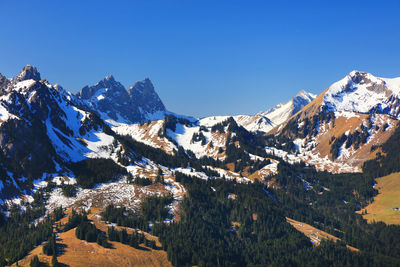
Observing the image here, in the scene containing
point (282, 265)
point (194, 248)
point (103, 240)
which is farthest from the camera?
point (282, 265)

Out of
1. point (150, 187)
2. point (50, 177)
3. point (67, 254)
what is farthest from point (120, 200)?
point (67, 254)

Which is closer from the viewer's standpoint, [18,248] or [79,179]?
[18,248]

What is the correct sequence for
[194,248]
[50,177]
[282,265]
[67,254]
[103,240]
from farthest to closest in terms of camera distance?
[50,177] < [282,265] < [194,248] < [103,240] < [67,254]

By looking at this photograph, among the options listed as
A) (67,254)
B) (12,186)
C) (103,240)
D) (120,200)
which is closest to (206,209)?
(120,200)

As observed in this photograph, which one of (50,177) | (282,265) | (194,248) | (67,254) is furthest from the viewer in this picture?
(50,177)

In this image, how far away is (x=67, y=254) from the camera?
115 metres

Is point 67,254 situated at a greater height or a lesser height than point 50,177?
lesser

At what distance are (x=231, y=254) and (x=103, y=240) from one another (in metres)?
59.7

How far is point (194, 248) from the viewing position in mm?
141250

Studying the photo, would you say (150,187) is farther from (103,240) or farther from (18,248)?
(18,248)

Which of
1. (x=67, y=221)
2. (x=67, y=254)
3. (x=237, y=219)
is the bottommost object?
(x=67, y=254)

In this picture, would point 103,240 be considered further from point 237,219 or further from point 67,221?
point 237,219

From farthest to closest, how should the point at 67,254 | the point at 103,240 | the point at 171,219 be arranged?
Result: the point at 171,219, the point at 103,240, the point at 67,254

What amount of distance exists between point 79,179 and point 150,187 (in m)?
42.0
